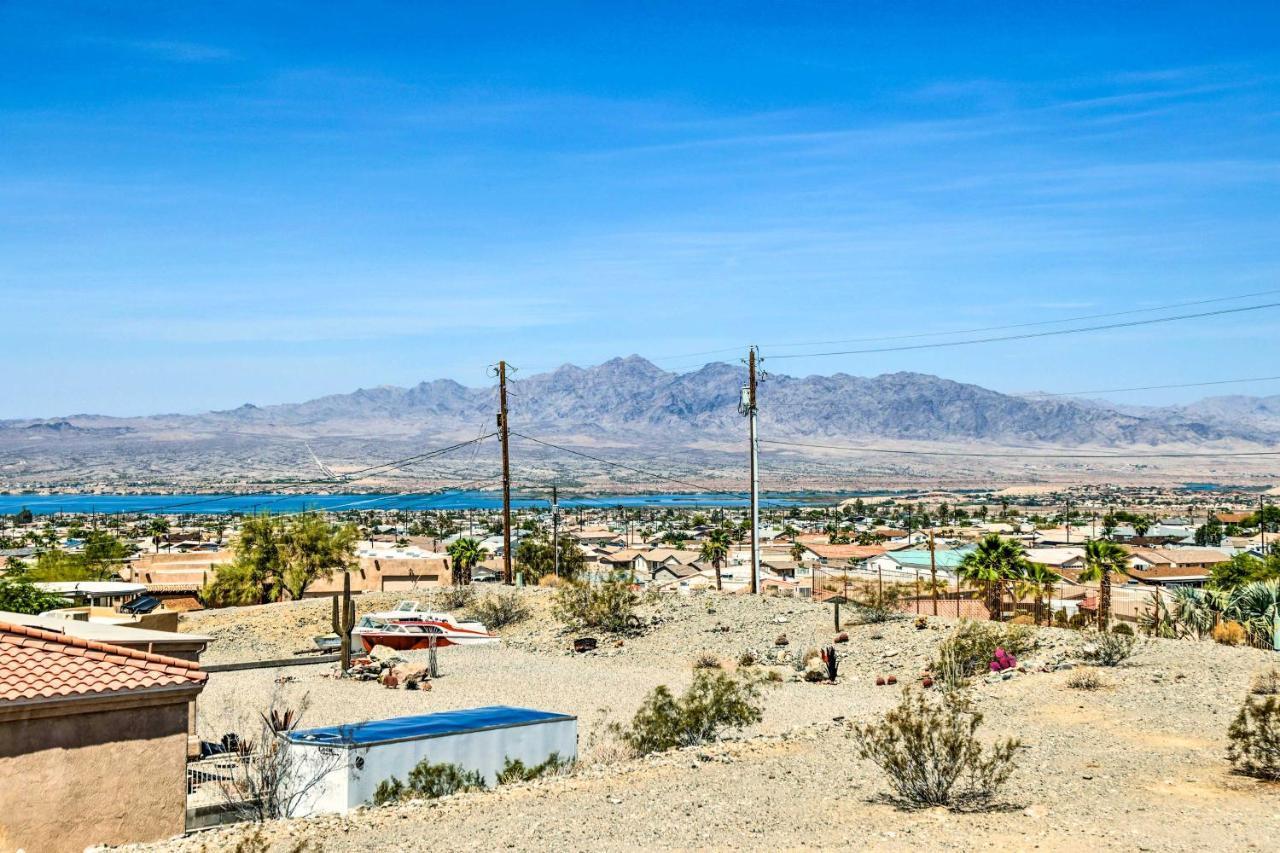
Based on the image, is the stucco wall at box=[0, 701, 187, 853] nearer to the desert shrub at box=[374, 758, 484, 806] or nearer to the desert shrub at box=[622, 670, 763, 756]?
the desert shrub at box=[374, 758, 484, 806]

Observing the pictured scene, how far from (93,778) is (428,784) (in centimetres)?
426

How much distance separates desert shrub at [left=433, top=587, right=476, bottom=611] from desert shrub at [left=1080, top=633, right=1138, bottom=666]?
21466 mm

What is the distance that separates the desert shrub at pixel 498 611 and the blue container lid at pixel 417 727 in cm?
1932

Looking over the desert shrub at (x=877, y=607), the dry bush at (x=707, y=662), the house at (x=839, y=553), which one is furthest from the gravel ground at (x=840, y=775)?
the house at (x=839, y=553)

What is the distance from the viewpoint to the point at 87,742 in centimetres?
1457

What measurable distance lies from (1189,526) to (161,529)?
113289mm

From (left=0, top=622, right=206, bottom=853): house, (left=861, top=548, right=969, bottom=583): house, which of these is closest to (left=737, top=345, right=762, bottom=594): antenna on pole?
(left=0, top=622, right=206, bottom=853): house

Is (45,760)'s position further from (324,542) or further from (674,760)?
(324,542)

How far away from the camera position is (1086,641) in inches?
1050

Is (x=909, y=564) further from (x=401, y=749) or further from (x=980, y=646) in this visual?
(x=401, y=749)

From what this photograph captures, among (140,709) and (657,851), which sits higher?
(140,709)

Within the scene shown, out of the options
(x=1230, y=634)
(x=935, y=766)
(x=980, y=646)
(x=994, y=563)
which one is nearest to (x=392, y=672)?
(x=980, y=646)

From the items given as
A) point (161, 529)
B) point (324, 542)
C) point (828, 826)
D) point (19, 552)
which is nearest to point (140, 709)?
point (828, 826)

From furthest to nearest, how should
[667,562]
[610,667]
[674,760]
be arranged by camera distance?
[667,562] < [610,667] < [674,760]
